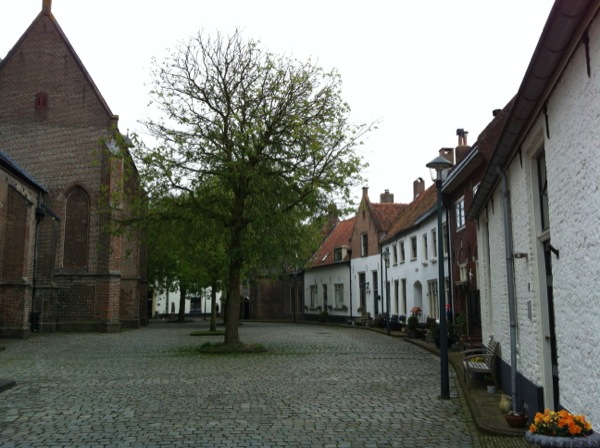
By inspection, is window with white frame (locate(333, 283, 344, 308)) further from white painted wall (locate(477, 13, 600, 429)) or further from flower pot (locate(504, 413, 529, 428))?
flower pot (locate(504, 413, 529, 428))

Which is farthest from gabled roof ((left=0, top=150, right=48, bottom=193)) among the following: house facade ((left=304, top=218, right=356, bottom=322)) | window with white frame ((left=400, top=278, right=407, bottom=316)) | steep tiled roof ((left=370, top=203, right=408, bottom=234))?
steep tiled roof ((left=370, top=203, right=408, bottom=234))

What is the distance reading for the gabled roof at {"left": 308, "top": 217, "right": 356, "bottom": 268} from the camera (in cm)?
4594

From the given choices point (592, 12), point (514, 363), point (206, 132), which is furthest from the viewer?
point (206, 132)

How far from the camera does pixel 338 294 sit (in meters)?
44.2

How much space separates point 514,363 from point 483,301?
5729 millimetres

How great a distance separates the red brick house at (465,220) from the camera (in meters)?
17.2

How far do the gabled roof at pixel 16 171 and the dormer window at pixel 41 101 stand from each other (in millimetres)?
4300

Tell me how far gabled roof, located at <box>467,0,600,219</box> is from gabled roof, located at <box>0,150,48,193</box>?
2192 centimetres

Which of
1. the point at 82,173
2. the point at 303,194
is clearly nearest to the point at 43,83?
the point at 82,173

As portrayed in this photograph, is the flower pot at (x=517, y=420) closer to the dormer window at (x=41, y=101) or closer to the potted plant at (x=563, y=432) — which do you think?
the potted plant at (x=563, y=432)

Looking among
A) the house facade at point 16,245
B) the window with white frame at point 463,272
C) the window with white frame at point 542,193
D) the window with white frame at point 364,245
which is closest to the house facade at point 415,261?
the window with white frame at point 463,272

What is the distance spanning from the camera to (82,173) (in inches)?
1233

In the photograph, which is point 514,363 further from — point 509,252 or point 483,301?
point 483,301

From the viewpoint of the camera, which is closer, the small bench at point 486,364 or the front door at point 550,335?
the front door at point 550,335
